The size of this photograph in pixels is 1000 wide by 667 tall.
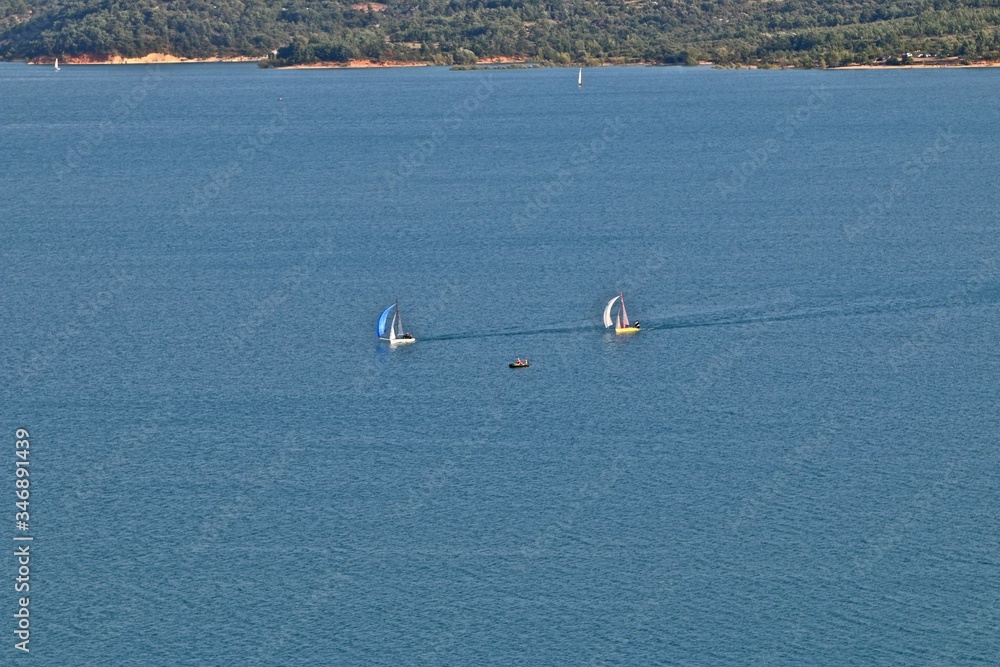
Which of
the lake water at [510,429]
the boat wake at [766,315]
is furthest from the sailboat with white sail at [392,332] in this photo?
the boat wake at [766,315]

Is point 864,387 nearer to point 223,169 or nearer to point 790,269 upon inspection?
point 790,269

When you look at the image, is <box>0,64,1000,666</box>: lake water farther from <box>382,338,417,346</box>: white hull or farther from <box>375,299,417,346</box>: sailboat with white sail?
<box>382,338,417,346</box>: white hull

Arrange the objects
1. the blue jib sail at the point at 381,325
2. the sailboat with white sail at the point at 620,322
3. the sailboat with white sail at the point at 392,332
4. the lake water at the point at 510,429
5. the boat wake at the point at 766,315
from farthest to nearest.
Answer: the boat wake at the point at 766,315, the sailboat with white sail at the point at 620,322, the sailboat with white sail at the point at 392,332, the blue jib sail at the point at 381,325, the lake water at the point at 510,429

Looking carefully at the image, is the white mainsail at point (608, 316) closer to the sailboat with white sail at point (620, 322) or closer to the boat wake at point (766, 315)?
the sailboat with white sail at point (620, 322)

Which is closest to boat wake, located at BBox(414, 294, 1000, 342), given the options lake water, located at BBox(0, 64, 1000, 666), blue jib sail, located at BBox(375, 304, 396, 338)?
lake water, located at BBox(0, 64, 1000, 666)

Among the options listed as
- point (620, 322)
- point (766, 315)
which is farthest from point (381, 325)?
point (766, 315)

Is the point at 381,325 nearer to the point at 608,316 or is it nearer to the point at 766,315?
the point at 608,316
